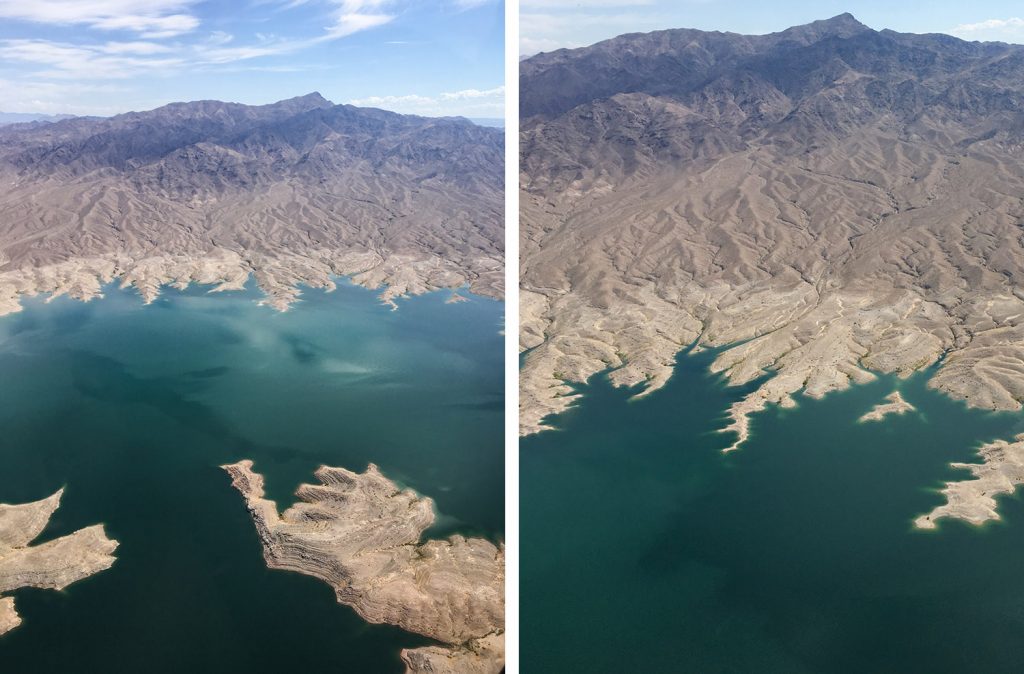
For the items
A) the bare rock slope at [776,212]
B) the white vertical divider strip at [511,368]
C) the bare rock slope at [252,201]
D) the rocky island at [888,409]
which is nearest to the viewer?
the white vertical divider strip at [511,368]

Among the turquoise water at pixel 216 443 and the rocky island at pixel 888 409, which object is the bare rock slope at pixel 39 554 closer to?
the turquoise water at pixel 216 443

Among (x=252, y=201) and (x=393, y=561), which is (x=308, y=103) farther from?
(x=393, y=561)

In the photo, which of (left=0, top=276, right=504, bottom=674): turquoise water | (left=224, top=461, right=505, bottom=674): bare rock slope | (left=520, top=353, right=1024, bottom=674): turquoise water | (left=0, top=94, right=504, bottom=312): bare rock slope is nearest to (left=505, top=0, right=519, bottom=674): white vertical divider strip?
(left=224, top=461, right=505, bottom=674): bare rock slope

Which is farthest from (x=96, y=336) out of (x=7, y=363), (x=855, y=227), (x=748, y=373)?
(x=855, y=227)

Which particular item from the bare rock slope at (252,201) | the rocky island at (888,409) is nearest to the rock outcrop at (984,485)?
the rocky island at (888,409)

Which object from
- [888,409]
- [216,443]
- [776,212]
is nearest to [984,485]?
[888,409]

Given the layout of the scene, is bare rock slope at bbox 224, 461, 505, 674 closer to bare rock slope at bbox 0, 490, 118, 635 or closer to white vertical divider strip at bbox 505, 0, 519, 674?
bare rock slope at bbox 0, 490, 118, 635

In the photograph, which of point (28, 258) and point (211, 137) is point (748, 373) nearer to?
point (28, 258)
